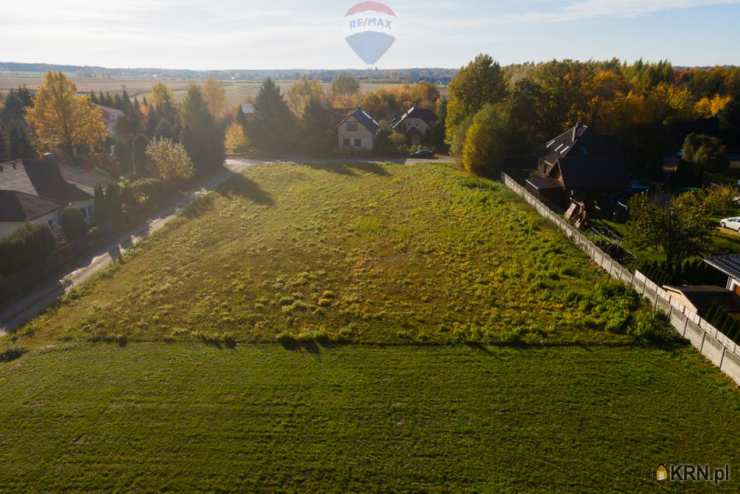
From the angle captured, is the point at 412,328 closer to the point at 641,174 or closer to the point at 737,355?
the point at 737,355

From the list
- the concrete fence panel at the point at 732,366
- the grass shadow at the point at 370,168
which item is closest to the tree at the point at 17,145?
the grass shadow at the point at 370,168

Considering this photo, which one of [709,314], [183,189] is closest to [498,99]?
[183,189]

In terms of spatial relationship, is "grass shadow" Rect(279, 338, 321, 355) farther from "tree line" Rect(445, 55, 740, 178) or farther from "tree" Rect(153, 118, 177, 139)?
"tree" Rect(153, 118, 177, 139)

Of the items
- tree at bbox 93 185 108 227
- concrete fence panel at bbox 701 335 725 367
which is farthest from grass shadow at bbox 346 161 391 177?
concrete fence panel at bbox 701 335 725 367

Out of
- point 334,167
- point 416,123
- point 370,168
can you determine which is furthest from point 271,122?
point 416,123

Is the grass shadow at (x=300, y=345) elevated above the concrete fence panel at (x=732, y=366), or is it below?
below

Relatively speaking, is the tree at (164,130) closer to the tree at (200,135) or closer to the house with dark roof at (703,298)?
the tree at (200,135)
